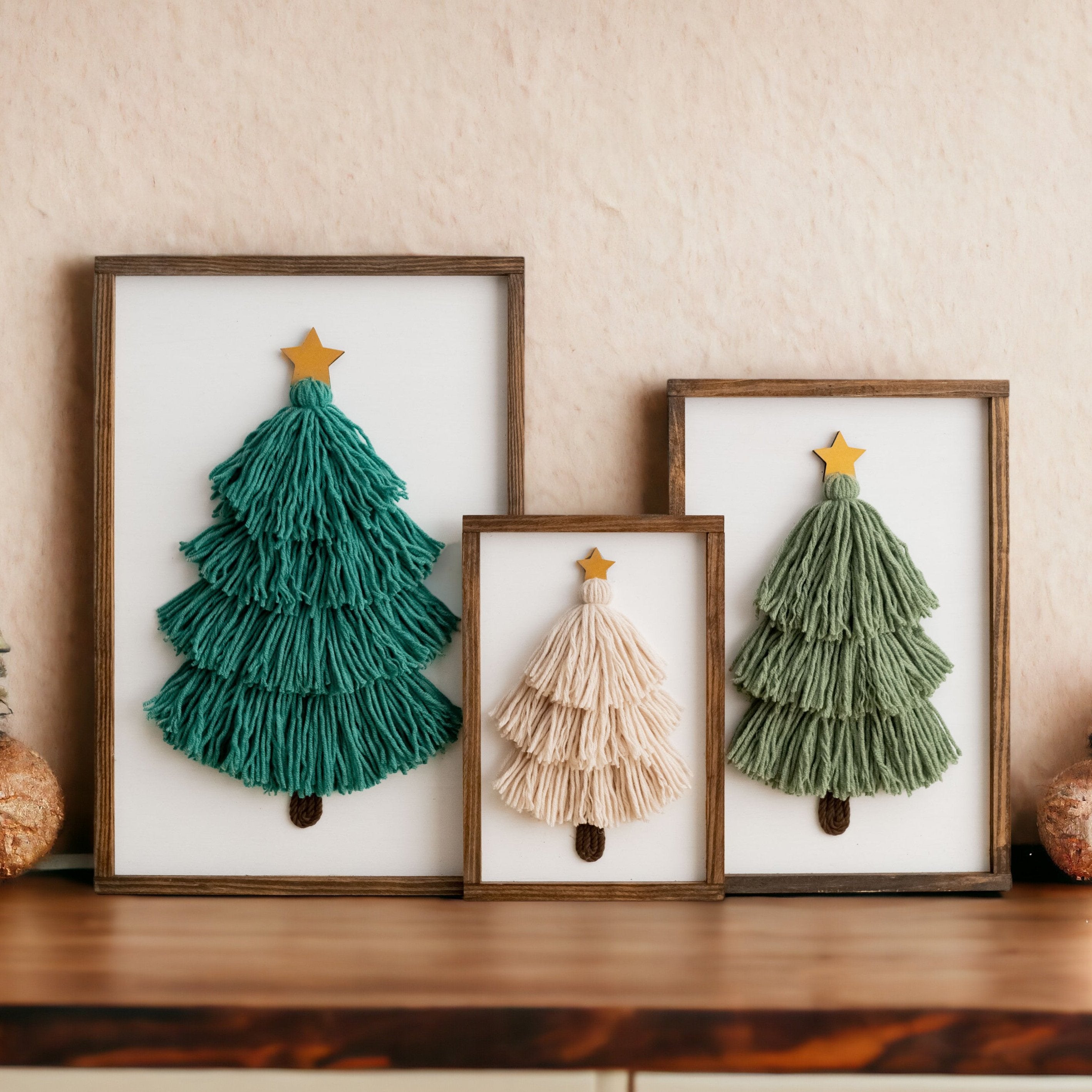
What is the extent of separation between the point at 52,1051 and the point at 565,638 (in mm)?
418

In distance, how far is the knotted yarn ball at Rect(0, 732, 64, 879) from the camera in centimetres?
73

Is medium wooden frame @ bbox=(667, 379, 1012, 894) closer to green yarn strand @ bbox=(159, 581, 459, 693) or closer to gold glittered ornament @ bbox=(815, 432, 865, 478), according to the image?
gold glittered ornament @ bbox=(815, 432, 865, 478)

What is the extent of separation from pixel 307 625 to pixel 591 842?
28cm

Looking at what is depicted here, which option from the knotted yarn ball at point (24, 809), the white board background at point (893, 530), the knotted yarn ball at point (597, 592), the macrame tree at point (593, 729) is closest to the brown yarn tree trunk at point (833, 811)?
the white board background at point (893, 530)

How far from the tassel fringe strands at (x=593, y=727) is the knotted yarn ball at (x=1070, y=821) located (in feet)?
0.99

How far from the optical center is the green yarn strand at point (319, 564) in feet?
2.44

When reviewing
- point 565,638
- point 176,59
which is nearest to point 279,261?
point 176,59

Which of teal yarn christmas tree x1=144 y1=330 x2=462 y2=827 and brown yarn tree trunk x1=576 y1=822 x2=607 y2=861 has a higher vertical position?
teal yarn christmas tree x1=144 y1=330 x2=462 y2=827

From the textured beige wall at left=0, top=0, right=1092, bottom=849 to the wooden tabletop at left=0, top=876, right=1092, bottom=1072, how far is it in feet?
0.92

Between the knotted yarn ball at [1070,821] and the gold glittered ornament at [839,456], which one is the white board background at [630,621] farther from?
the knotted yarn ball at [1070,821]

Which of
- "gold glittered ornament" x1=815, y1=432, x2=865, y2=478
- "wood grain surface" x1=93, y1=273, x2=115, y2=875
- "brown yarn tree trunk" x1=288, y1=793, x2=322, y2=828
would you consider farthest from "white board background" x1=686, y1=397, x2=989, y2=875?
"wood grain surface" x1=93, y1=273, x2=115, y2=875

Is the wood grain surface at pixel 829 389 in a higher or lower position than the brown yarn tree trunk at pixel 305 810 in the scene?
higher

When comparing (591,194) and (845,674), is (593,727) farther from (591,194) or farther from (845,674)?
(591,194)

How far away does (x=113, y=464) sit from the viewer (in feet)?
2.53
